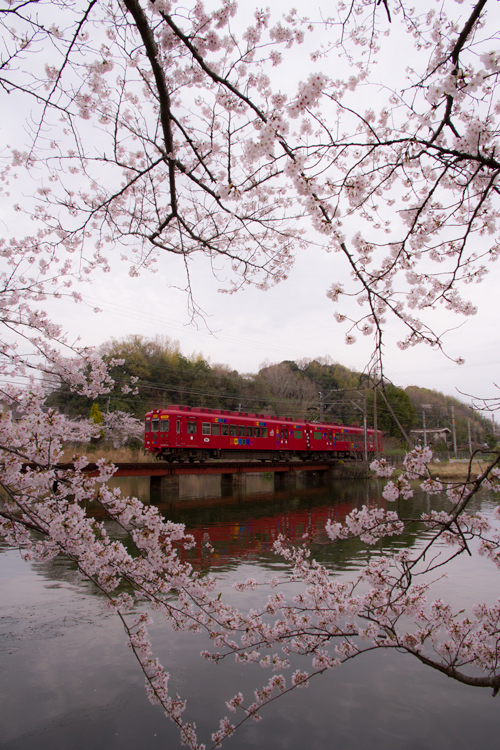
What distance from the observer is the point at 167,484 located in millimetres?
19078

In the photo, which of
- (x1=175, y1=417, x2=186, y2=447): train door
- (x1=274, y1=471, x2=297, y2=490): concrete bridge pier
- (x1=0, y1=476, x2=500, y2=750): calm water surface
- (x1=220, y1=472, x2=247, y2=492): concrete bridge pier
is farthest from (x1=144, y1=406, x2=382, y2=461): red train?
(x1=0, y1=476, x2=500, y2=750): calm water surface

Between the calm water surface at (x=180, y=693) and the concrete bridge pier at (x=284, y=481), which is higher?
the calm water surface at (x=180, y=693)

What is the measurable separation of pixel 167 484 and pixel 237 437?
405 centimetres

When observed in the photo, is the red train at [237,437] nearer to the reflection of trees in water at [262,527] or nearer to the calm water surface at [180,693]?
the reflection of trees in water at [262,527]

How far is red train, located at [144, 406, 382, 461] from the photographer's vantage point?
60.1 feet

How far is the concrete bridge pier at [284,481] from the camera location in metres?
25.2

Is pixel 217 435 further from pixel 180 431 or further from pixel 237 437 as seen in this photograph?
pixel 180 431

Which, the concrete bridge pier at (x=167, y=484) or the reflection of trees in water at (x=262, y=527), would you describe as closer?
the reflection of trees in water at (x=262, y=527)

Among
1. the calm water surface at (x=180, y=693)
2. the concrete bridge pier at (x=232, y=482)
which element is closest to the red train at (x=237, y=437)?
the concrete bridge pier at (x=232, y=482)

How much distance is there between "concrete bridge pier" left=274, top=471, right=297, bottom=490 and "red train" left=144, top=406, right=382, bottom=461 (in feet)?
5.79

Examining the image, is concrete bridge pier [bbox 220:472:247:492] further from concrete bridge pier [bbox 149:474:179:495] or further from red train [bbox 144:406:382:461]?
concrete bridge pier [bbox 149:474:179:495]

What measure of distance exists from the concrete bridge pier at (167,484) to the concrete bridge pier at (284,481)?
750cm

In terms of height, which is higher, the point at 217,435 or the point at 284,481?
the point at 217,435

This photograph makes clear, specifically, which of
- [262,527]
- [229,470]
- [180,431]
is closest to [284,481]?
[229,470]
